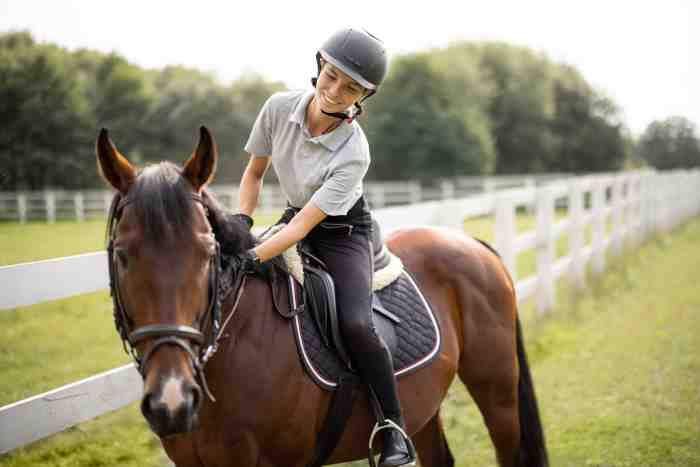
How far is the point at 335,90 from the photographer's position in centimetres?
258

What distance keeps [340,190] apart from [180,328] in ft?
3.03

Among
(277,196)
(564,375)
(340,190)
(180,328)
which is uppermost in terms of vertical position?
(340,190)

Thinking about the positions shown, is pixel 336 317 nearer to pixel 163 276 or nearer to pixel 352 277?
pixel 352 277

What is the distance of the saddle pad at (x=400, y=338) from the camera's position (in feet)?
8.46

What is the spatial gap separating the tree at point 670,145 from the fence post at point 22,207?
52.9 m

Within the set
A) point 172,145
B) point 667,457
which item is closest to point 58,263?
point 667,457

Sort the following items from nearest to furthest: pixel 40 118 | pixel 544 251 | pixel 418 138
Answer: pixel 40 118, pixel 544 251, pixel 418 138

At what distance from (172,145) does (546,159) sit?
33.9 metres

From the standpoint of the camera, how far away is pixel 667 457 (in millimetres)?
4480

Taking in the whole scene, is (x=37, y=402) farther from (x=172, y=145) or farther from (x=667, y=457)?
(x=172, y=145)

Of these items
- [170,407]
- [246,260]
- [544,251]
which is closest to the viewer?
[170,407]

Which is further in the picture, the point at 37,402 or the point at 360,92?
the point at 37,402

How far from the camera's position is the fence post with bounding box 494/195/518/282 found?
22.7 feet

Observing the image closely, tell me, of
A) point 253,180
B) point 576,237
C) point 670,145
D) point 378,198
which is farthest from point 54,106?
point 670,145
